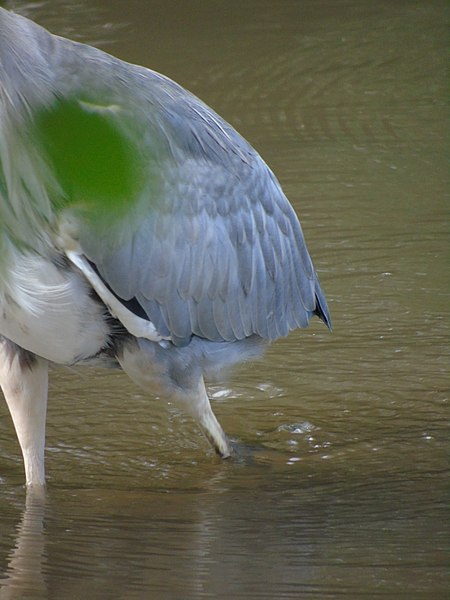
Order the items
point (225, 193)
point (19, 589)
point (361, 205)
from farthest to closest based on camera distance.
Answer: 1. point (361, 205)
2. point (225, 193)
3. point (19, 589)

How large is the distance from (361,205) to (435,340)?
1.46 metres

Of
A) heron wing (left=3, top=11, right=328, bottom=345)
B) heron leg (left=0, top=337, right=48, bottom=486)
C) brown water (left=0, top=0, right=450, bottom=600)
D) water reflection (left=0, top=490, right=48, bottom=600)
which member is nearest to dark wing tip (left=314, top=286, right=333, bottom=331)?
heron wing (left=3, top=11, right=328, bottom=345)

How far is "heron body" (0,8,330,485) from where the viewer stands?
8.72 ft

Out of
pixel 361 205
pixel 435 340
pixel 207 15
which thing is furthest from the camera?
pixel 207 15

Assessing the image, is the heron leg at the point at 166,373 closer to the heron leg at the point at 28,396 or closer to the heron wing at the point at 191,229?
the heron wing at the point at 191,229

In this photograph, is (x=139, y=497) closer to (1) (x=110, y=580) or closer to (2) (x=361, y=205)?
(1) (x=110, y=580)

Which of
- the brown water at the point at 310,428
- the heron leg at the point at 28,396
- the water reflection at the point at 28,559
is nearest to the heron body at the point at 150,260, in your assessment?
the heron leg at the point at 28,396

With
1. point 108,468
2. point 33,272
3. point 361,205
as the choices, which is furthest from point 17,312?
point 361,205

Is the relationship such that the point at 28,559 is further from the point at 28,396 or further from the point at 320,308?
the point at 320,308

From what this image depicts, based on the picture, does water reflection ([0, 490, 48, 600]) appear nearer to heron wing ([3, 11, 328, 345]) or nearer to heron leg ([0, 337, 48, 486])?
heron leg ([0, 337, 48, 486])

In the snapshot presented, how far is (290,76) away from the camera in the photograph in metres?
7.99

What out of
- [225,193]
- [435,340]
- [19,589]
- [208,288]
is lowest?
[435,340]

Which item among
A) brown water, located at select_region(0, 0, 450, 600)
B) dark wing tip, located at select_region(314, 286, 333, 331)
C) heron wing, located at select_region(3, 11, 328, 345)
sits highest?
heron wing, located at select_region(3, 11, 328, 345)

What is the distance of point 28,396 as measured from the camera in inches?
139
